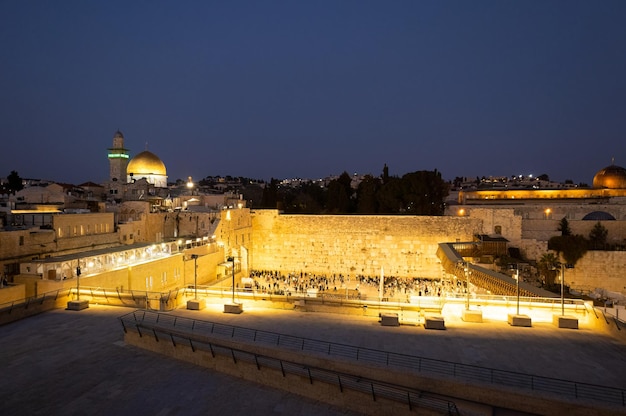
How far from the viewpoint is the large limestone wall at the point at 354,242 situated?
26219 mm

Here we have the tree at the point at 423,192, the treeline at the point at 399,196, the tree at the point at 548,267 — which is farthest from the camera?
the treeline at the point at 399,196

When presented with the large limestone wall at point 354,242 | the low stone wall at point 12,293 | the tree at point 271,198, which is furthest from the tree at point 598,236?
the low stone wall at point 12,293

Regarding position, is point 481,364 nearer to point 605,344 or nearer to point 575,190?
point 605,344

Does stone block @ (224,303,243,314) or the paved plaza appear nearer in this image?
the paved plaza

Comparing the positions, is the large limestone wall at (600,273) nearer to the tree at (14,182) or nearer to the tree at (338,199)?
the tree at (338,199)

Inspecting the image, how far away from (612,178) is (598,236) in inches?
580

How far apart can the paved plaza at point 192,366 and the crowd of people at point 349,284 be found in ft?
38.9

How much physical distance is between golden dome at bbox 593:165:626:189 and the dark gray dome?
11.9 meters

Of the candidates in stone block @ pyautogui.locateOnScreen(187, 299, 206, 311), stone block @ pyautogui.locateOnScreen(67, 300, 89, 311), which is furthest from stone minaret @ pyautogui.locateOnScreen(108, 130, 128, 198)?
stone block @ pyautogui.locateOnScreen(187, 299, 206, 311)

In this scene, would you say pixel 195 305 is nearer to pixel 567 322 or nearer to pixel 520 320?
pixel 520 320

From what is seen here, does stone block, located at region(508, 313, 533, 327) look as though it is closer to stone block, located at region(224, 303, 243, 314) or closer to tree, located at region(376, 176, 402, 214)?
stone block, located at region(224, 303, 243, 314)

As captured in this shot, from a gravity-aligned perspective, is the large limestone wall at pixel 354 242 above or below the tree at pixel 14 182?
below

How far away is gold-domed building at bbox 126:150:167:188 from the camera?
124 ft

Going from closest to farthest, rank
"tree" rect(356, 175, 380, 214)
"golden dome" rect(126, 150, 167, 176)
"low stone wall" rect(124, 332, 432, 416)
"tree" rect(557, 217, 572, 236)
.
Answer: "low stone wall" rect(124, 332, 432, 416)
"tree" rect(557, 217, 572, 236)
"tree" rect(356, 175, 380, 214)
"golden dome" rect(126, 150, 167, 176)
